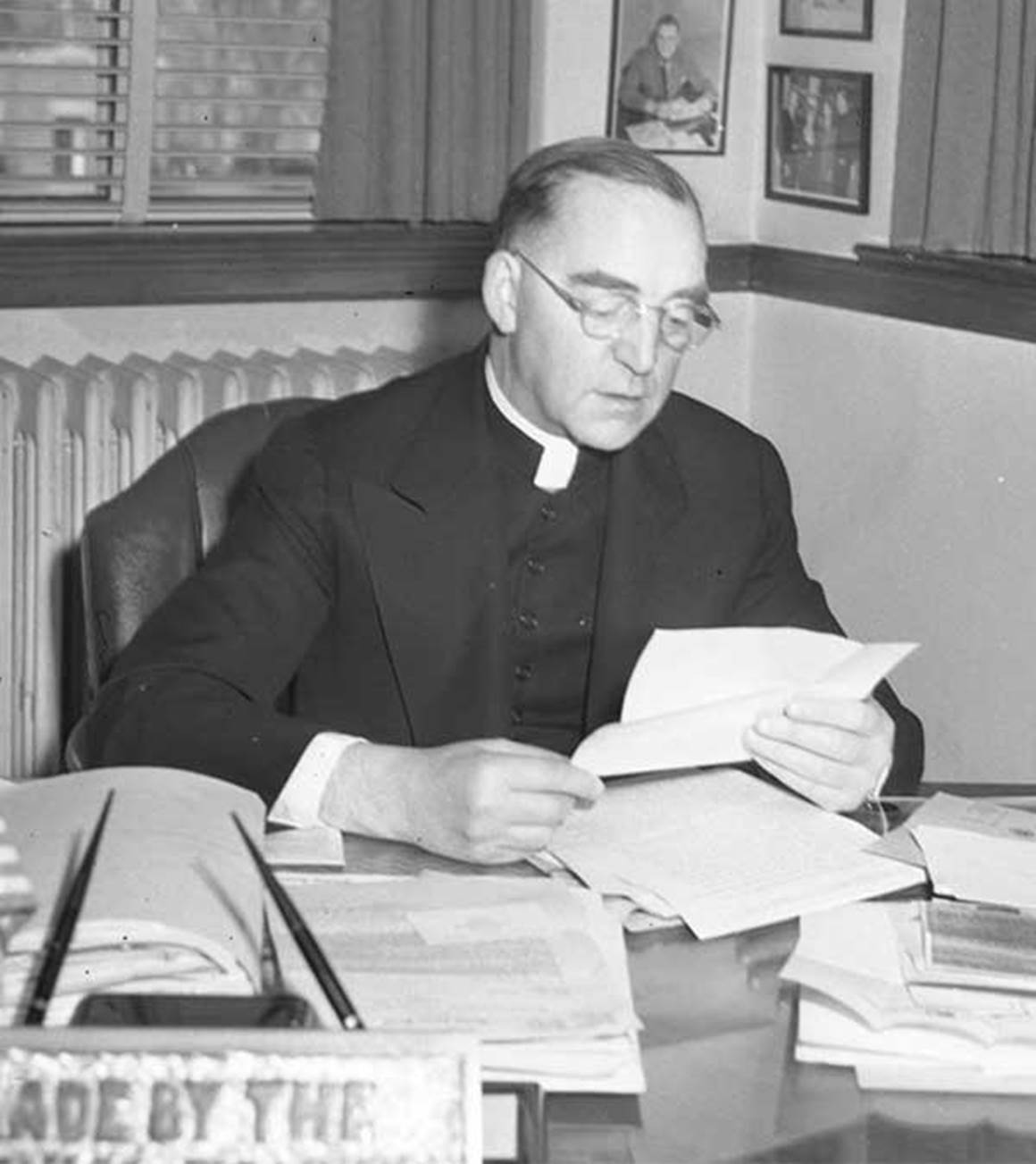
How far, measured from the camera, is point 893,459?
4.40 metres

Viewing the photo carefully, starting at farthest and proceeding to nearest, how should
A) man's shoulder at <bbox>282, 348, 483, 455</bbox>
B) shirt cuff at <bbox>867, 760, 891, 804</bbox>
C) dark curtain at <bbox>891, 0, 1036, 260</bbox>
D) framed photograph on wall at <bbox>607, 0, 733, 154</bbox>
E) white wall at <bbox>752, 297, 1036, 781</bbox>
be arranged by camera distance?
framed photograph on wall at <bbox>607, 0, 733, 154</bbox> → white wall at <bbox>752, 297, 1036, 781</bbox> → dark curtain at <bbox>891, 0, 1036, 260</bbox> → man's shoulder at <bbox>282, 348, 483, 455</bbox> → shirt cuff at <bbox>867, 760, 891, 804</bbox>

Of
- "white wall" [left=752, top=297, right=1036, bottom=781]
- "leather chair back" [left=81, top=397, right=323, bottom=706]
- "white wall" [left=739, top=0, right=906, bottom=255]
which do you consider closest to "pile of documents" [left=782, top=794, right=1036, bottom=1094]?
"leather chair back" [left=81, top=397, right=323, bottom=706]

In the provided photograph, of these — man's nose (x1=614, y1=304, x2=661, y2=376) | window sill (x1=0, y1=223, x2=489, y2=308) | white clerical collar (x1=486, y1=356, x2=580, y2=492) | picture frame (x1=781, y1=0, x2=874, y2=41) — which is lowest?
white clerical collar (x1=486, y1=356, x2=580, y2=492)

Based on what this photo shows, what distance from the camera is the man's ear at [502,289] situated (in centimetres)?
254

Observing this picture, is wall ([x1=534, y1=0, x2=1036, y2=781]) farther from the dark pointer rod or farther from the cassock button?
the dark pointer rod

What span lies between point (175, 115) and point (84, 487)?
2.63 ft

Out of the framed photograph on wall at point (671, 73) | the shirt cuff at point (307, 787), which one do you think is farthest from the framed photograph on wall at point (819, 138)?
the shirt cuff at point (307, 787)

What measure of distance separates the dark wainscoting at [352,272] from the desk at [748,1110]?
98.3 inches

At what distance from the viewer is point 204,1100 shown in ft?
3.76

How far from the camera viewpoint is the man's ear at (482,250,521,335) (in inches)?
100.0

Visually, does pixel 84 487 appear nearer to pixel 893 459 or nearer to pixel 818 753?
pixel 893 459

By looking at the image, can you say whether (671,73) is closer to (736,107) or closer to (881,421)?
(736,107)

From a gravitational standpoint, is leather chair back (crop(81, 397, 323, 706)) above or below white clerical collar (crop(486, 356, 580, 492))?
below

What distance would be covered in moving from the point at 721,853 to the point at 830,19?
2819 millimetres
